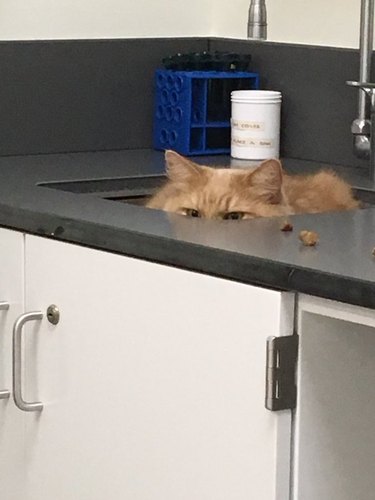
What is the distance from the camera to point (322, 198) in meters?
1.95

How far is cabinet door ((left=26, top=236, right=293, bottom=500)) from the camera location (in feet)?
4.84

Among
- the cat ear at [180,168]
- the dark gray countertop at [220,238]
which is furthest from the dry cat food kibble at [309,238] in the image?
the cat ear at [180,168]

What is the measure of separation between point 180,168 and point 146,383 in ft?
1.52

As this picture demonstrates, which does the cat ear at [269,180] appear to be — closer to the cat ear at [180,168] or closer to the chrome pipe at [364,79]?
the cat ear at [180,168]

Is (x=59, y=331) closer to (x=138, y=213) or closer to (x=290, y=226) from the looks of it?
(x=138, y=213)

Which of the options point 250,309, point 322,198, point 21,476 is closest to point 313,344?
point 250,309

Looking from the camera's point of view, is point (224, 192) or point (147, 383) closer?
point (147, 383)

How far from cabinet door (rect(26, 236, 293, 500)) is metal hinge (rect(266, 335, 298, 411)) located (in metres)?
0.01

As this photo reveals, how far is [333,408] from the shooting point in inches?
58.9

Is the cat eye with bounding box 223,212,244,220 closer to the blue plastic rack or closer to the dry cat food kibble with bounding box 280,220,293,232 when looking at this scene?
the dry cat food kibble with bounding box 280,220,293,232

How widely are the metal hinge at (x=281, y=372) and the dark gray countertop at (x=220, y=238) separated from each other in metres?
0.07

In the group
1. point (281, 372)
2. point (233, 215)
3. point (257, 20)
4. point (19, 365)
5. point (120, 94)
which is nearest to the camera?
point (281, 372)

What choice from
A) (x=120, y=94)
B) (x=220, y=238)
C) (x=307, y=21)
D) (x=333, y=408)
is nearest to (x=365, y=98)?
(x=307, y=21)

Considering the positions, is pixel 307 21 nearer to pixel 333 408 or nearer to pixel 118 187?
pixel 118 187
